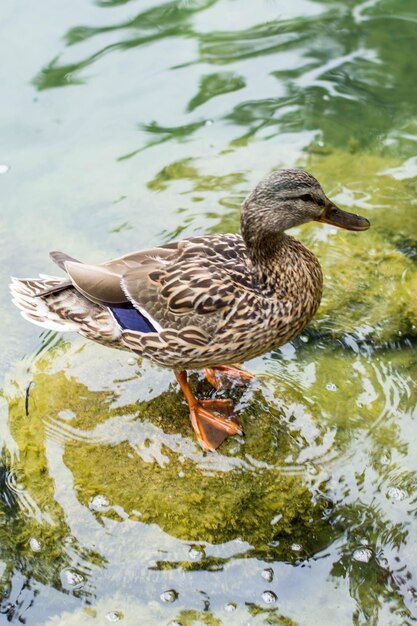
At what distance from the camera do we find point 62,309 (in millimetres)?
4832

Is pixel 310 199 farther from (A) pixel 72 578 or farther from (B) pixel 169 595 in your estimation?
(A) pixel 72 578

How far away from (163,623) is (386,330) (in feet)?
7.39

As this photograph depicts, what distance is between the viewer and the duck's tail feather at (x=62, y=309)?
15.4 ft

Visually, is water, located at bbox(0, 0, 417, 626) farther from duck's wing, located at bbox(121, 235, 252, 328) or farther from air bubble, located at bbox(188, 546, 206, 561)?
duck's wing, located at bbox(121, 235, 252, 328)

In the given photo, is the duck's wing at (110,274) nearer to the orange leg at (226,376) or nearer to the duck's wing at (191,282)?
the duck's wing at (191,282)

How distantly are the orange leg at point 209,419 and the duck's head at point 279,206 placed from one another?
886mm

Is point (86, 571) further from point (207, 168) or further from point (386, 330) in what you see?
point (207, 168)

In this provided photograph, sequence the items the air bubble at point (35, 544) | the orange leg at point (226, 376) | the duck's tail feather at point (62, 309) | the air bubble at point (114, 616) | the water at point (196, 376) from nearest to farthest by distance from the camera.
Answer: the air bubble at point (114, 616) < the water at point (196, 376) < the air bubble at point (35, 544) < the duck's tail feather at point (62, 309) < the orange leg at point (226, 376)

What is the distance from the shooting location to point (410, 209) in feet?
20.4

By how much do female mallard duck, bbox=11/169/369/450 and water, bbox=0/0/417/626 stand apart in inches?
15.3

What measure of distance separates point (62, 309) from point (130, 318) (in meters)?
0.45

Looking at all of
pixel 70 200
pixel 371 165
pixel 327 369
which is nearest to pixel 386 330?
pixel 327 369

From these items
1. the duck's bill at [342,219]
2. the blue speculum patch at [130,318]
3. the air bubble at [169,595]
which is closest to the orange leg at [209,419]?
the blue speculum patch at [130,318]

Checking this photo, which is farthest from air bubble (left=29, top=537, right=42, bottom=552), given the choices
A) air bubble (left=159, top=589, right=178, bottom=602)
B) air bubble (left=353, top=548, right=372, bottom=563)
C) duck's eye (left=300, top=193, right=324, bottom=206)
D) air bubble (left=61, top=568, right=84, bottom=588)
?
duck's eye (left=300, top=193, right=324, bottom=206)
